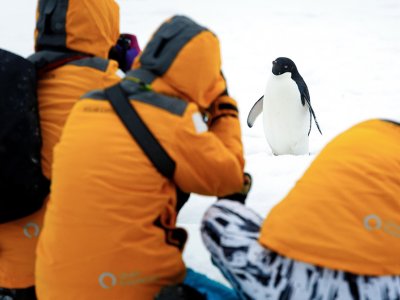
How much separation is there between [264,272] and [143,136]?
424 millimetres

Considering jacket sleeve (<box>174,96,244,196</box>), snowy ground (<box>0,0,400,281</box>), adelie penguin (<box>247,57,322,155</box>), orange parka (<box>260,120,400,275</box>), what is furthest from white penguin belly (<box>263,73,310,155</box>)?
orange parka (<box>260,120,400,275</box>)

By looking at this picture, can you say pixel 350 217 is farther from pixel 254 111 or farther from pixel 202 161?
pixel 254 111

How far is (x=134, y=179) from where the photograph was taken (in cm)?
111

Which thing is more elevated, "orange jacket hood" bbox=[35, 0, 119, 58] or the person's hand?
"orange jacket hood" bbox=[35, 0, 119, 58]

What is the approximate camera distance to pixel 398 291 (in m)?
1.05

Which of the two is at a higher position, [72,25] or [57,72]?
[72,25]

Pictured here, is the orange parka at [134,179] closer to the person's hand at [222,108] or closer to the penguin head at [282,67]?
the person's hand at [222,108]

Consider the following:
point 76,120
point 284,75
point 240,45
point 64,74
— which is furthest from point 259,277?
point 240,45

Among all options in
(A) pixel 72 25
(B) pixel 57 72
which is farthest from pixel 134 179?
(A) pixel 72 25

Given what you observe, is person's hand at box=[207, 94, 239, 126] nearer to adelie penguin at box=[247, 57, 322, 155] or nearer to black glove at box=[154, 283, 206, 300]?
black glove at box=[154, 283, 206, 300]

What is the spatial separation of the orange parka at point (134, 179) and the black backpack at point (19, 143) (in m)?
0.15

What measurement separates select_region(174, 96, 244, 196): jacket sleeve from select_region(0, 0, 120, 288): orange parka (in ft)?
1.50

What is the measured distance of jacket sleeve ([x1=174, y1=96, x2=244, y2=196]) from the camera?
3.63ft

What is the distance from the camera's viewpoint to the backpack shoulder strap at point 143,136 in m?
1.10
